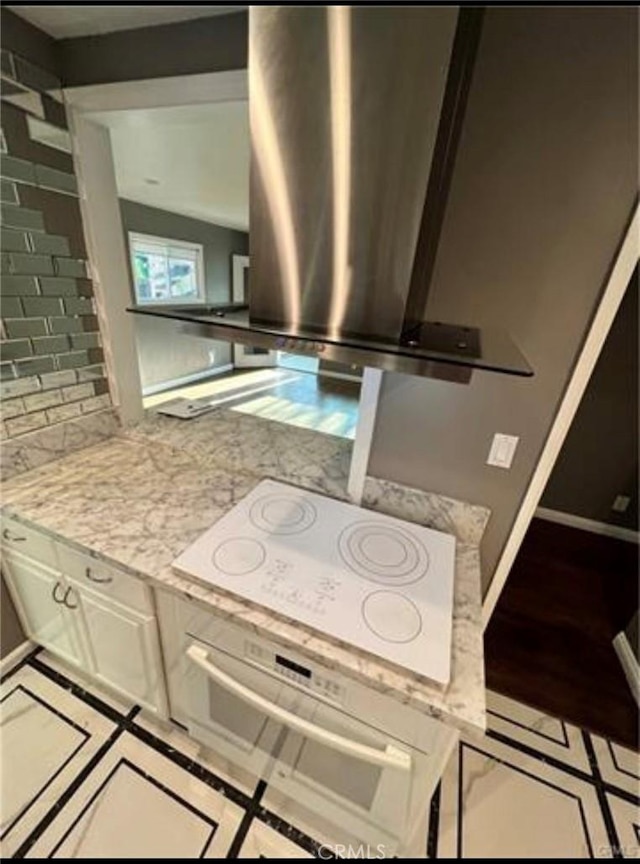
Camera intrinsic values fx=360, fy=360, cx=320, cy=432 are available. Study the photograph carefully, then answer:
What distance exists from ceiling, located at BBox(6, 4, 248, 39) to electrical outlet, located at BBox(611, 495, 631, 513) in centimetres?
346

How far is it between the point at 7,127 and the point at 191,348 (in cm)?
461

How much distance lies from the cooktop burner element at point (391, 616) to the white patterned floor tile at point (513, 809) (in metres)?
0.90

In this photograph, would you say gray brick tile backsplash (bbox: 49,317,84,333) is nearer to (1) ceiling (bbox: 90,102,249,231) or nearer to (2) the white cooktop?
(1) ceiling (bbox: 90,102,249,231)

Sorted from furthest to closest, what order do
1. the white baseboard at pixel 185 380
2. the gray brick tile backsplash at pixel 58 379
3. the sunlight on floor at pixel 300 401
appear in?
the white baseboard at pixel 185 380
the sunlight on floor at pixel 300 401
the gray brick tile backsplash at pixel 58 379

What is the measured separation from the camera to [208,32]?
40.9 inches

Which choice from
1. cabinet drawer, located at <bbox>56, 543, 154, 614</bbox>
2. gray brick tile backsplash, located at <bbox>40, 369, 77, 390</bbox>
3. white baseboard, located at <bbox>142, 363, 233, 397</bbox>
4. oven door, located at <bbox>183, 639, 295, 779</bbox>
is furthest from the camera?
white baseboard, located at <bbox>142, 363, 233, 397</bbox>

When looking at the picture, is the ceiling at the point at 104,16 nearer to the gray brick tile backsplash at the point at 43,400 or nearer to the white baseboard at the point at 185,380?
the gray brick tile backsplash at the point at 43,400

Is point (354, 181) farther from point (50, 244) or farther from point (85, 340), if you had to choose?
point (85, 340)

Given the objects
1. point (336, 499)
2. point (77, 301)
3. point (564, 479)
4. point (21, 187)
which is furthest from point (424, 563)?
point (564, 479)

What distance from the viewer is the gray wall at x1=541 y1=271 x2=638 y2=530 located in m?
2.48

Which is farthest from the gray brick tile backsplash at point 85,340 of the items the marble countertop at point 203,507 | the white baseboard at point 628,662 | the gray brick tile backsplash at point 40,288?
the white baseboard at point 628,662

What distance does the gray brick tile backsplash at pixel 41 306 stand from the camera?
128 centimetres

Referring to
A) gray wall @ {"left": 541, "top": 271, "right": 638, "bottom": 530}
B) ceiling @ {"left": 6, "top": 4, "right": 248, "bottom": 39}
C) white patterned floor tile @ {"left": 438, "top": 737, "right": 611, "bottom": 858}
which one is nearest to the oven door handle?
white patterned floor tile @ {"left": 438, "top": 737, "right": 611, "bottom": 858}

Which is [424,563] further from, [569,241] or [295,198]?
[295,198]
